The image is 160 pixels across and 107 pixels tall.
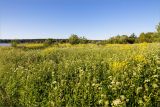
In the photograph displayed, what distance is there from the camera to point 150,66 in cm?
764

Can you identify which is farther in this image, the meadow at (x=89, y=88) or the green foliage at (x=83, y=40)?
the green foliage at (x=83, y=40)

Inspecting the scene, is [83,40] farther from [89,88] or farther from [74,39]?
[89,88]

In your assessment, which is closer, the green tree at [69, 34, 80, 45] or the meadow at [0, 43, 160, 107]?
the meadow at [0, 43, 160, 107]

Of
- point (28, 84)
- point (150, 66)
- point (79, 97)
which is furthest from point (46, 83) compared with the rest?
point (150, 66)

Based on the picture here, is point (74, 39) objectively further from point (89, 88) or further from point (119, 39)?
point (89, 88)

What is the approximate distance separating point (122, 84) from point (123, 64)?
1.90 metres

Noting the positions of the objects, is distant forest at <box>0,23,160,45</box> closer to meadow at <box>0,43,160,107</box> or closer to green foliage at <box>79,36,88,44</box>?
green foliage at <box>79,36,88,44</box>

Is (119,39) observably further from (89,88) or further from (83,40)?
(89,88)

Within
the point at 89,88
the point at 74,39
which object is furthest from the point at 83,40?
the point at 89,88

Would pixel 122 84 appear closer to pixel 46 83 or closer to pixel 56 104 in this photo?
pixel 56 104

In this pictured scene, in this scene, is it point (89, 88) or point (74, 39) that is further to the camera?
point (74, 39)

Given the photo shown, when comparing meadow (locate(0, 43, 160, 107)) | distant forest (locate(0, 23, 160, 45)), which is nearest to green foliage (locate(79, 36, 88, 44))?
distant forest (locate(0, 23, 160, 45))

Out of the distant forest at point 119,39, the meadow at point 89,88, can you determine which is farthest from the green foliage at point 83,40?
the meadow at point 89,88

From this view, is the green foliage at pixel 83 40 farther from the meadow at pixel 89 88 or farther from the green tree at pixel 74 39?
the meadow at pixel 89 88
